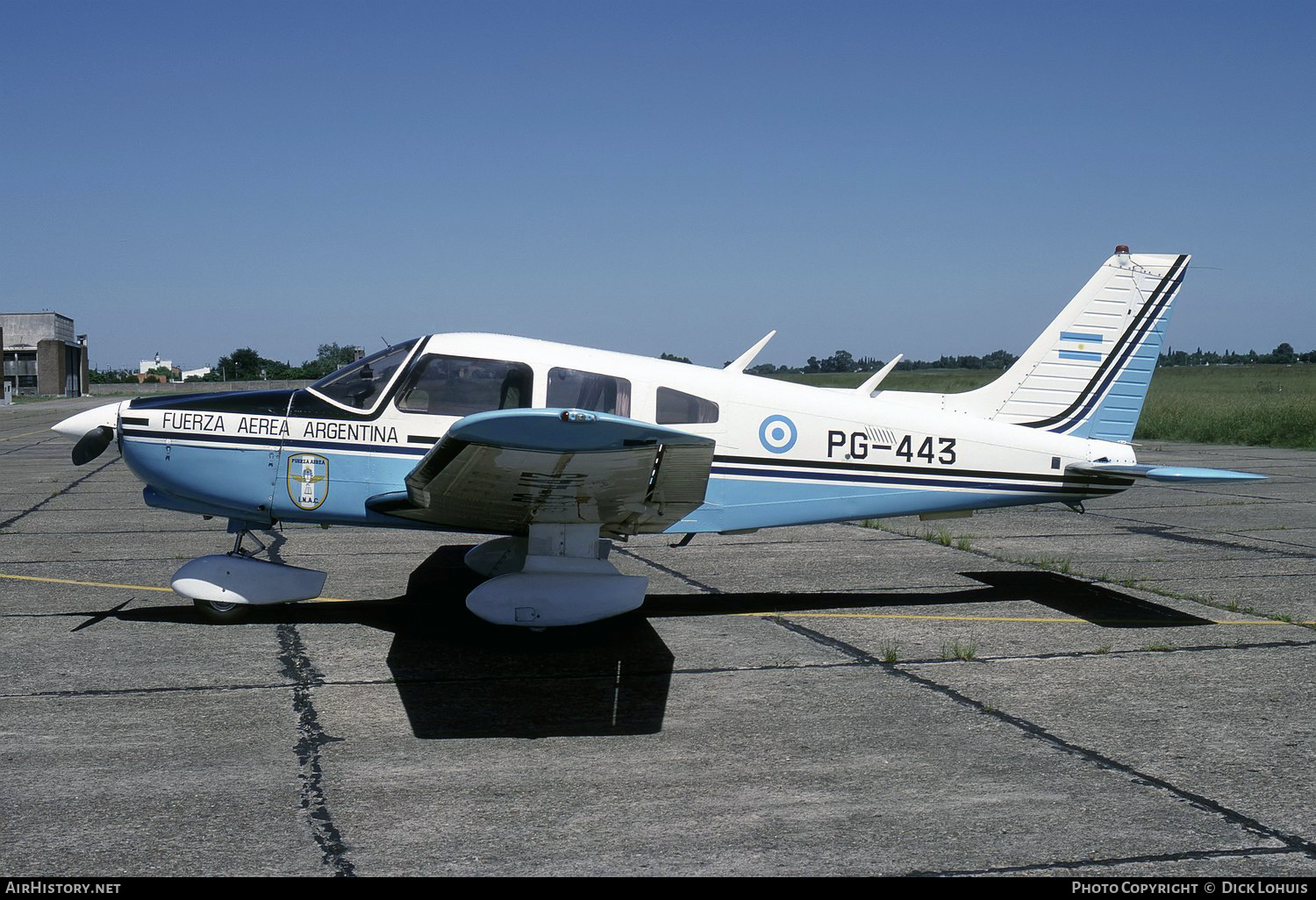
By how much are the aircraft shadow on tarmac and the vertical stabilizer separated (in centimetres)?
149

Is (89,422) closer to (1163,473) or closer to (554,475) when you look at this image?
(554,475)

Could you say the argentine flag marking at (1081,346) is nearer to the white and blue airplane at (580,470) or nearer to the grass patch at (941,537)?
the white and blue airplane at (580,470)

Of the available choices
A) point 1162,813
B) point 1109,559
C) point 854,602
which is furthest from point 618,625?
point 1109,559

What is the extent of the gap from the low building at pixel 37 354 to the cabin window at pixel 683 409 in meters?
102

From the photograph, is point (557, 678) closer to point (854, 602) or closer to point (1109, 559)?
point (854, 602)

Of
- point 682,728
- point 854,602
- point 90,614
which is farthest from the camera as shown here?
point 854,602

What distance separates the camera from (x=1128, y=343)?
29.9 ft

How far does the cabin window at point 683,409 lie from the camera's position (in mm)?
7867

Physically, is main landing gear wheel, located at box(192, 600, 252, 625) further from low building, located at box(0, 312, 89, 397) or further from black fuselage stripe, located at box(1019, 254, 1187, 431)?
low building, located at box(0, 312, 89, 397)

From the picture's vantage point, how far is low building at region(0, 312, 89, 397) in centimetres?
9625

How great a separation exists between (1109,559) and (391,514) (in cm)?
721

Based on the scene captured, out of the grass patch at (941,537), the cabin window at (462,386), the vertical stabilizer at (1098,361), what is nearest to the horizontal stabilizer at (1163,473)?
the vertical stabilizer at (1098,361)

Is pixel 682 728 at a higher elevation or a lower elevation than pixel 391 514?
lower

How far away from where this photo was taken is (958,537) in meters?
12.5
